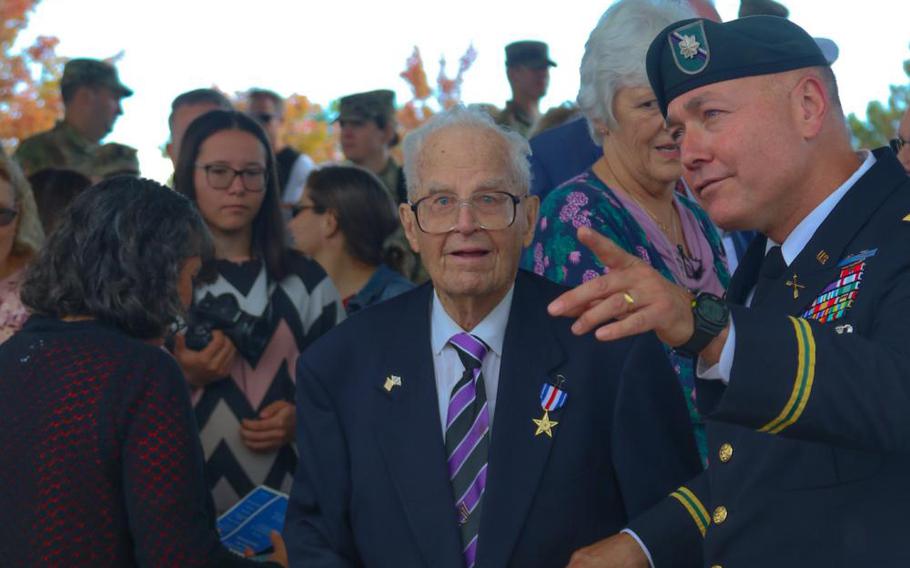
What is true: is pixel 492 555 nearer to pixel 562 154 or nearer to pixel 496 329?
pixel 496 329

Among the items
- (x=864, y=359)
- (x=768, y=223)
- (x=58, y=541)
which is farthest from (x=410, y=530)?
(x=864, y=359)

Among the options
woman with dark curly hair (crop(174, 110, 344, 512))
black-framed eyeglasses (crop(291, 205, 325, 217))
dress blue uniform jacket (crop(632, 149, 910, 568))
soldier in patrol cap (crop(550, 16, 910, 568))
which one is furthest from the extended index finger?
black-framed eyeglasses (crop(291, 205, 325, 217))

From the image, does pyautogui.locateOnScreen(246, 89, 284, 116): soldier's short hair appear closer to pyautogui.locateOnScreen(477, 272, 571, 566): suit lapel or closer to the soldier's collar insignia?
pyautogui.locateOnScreen(477, 272, 571, 566): suit lapel

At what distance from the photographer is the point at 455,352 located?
3.55 m

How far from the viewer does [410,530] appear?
130 inches

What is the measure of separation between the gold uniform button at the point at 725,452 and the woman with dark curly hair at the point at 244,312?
2.33m

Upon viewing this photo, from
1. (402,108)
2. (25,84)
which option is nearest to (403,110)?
(402,108)

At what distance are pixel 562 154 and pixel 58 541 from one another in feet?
9.01

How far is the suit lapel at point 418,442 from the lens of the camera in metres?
3.26

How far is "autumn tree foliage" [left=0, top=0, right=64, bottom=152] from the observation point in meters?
18.5

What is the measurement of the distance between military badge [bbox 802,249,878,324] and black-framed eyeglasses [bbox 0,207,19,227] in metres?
3.43

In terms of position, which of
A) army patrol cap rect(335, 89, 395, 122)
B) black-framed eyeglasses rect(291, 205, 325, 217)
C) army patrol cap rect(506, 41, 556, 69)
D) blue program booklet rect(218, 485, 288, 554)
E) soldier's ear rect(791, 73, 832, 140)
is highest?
army patrol cap rect(506, 41, 556, 69)

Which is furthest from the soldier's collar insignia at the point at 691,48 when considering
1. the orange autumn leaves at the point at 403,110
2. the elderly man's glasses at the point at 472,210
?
the orange autumn leaves at the point at 403,110

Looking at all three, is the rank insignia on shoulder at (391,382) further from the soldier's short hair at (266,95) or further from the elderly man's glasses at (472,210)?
the soldier's short hair at (266,95)
